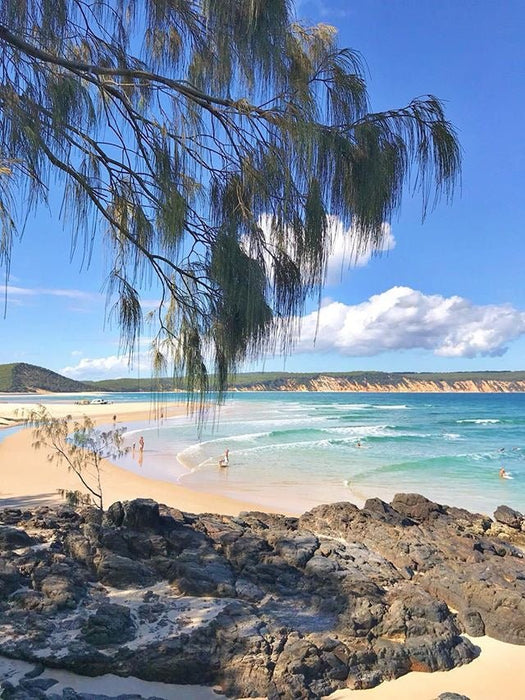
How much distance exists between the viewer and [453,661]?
463 centimetres

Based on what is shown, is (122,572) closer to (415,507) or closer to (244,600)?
(244,600)

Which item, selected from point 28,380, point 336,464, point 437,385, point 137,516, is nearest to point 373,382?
point 437,385

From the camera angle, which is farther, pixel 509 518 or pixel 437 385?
pixel 437 385

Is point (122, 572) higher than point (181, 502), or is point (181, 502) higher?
point (122, 572)

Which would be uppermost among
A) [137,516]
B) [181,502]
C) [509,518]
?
A: [137,516]

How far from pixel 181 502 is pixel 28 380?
110057 millimetres

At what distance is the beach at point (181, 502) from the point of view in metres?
4.23

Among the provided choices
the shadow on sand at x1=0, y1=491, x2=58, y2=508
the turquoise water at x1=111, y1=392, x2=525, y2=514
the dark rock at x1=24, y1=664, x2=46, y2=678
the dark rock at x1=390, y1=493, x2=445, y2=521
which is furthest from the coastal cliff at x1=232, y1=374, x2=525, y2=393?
the dark rock at x1=24, y1=664, x2=46, y2=678

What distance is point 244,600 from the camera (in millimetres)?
5074

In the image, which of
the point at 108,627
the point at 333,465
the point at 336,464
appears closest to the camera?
the point at 108,627

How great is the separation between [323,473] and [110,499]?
7.30 metres

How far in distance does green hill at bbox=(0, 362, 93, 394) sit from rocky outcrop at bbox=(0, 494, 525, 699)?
109 m

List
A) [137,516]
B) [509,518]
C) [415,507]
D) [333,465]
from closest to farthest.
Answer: [137,516] → [415,507] → [509,518] → [333,465]

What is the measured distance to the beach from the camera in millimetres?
4234
